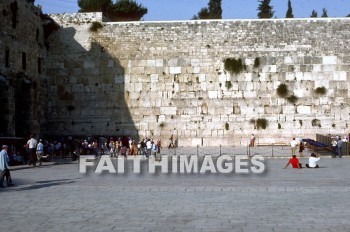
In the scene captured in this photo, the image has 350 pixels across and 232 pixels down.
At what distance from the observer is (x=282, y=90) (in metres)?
26.4

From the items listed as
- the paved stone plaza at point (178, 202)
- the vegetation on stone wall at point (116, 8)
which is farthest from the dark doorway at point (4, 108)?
the vegetation on stone wall at point (116, 8)

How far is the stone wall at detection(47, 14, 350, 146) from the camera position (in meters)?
26.3

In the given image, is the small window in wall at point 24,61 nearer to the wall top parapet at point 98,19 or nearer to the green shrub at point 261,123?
the wall top parapet at point 98,19

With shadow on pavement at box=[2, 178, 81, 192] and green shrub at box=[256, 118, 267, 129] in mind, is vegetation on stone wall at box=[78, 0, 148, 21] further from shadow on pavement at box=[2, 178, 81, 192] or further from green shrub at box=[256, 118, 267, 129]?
shadow on pavement at box=[2, 178, 81, 192]

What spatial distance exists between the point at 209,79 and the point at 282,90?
3.55m

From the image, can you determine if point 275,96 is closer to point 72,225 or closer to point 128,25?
point 128,25

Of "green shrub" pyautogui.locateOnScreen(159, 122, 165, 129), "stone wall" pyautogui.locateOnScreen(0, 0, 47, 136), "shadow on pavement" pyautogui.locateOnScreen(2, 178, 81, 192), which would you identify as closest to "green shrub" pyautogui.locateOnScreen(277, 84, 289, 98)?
"green shrub" pyautogui.locateOnScreen(159, 122, 165, 129)

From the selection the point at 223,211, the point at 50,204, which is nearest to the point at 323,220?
the point at 223,211

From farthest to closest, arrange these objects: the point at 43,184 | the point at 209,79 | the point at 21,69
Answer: the point at 209,79 → the point at 21,69 → the point at 43,184

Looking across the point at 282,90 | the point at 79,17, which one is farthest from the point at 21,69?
the point at 282,90

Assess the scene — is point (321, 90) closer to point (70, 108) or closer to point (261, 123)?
point (261, 123)

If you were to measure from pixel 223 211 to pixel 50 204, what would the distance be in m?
3.23

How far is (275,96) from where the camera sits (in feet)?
86.9

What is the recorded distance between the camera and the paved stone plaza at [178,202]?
7992 millimetres
